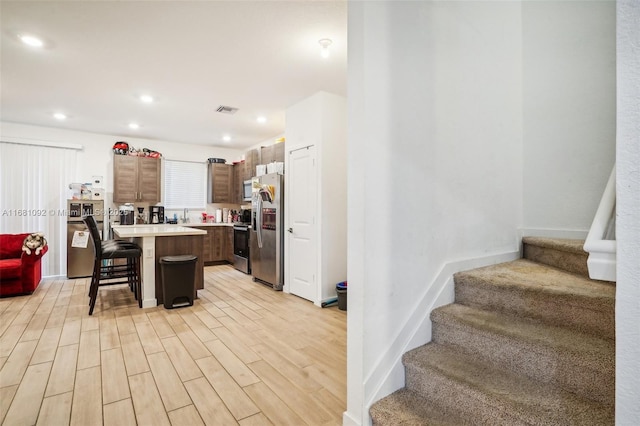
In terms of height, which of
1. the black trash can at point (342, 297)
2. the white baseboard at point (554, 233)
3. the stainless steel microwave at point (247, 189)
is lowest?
the black trash can at point (342, 297)

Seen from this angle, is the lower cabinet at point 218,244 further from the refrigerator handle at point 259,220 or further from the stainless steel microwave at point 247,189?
the refrigerator handle at point 259,220

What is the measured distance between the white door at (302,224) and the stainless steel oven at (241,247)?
1.47 metres

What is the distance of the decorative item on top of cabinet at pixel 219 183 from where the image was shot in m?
7.04

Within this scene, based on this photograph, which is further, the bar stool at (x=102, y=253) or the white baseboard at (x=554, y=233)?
the bar stool at (x=102, y=253)

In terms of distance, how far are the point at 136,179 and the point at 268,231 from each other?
318 centimetres

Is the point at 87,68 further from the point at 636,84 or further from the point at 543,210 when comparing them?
the point at 543,210

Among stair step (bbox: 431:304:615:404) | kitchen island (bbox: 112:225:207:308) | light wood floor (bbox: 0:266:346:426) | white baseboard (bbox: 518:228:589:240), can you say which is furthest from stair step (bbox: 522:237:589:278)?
kitchen island (bbox: 112:225:207:308)

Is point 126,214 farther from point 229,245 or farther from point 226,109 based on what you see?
point 226,109

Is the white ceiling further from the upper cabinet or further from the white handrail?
the white handrail

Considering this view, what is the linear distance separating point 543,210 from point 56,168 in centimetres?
723

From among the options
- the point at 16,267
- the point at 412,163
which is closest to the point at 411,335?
the point at 412,163

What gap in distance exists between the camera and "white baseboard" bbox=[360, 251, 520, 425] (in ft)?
5.33

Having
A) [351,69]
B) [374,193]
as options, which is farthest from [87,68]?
[374,193]

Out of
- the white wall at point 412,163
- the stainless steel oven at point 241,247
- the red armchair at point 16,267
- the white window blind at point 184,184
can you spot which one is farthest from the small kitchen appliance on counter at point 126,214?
the white wall at point 412,163
